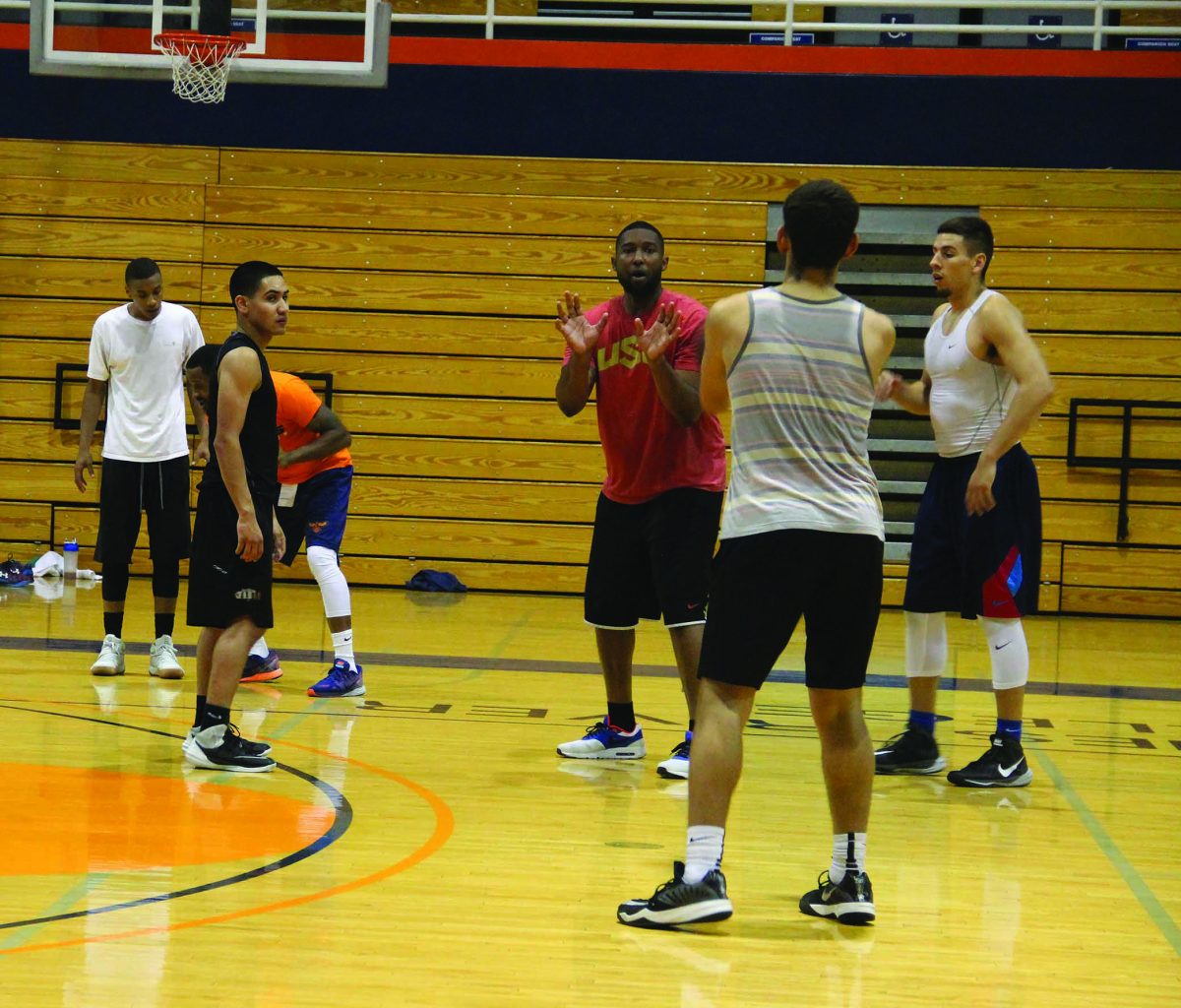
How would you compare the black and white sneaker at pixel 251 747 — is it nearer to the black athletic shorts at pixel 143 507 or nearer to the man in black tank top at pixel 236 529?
the man in black tank top at pixel 236 529

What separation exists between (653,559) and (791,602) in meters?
1.70

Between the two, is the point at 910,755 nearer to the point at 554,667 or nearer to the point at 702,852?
the point at 702,852

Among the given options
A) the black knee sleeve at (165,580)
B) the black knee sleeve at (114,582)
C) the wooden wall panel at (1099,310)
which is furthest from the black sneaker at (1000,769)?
the wooden wall panel at (1099,310)

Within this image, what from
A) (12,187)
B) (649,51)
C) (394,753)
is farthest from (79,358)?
(394,753)

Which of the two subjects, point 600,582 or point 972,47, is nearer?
point 600,582

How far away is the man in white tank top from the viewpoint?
5039mm

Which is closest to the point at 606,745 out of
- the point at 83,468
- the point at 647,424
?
the point at 647,424

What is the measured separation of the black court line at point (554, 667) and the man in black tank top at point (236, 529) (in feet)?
7.70

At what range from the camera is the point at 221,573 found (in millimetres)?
4879

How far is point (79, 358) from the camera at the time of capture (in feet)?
35.9

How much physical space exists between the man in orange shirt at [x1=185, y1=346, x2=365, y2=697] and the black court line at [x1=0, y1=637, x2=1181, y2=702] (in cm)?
74

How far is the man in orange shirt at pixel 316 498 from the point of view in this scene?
6.43 m

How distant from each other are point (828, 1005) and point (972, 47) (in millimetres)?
9143

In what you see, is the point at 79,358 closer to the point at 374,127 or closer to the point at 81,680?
the point at 374,127
